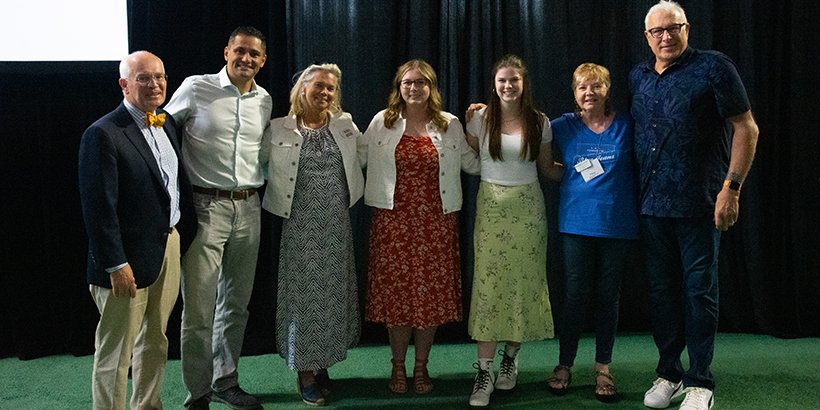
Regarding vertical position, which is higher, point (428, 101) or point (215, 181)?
point (428, 101)

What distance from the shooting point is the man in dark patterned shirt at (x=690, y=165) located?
95.0 inches

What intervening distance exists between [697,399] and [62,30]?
13.3 ft

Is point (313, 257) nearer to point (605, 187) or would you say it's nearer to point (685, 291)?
point (605, 187)

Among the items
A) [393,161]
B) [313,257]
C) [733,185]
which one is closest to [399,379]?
[313,257]

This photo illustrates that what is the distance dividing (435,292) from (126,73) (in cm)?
171

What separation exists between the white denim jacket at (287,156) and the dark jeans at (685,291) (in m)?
1.48

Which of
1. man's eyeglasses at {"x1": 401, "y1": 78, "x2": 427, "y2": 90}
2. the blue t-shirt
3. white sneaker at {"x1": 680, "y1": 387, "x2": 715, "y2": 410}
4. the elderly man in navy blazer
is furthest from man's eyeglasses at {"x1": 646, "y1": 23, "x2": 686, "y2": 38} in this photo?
the elderly man in navy blazer

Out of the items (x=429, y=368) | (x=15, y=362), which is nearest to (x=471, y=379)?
(x=429, y=368)

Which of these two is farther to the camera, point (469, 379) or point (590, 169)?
point (469, 379)

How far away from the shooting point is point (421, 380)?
2.90 m

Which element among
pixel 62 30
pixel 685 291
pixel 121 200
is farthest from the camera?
pixel 62 30

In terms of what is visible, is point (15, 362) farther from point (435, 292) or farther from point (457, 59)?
point (457, 59)

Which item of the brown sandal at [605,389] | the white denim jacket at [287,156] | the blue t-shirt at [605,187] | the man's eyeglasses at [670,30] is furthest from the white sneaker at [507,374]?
the man's eyeglasses at [670,30]

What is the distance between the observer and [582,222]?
2.67 m
